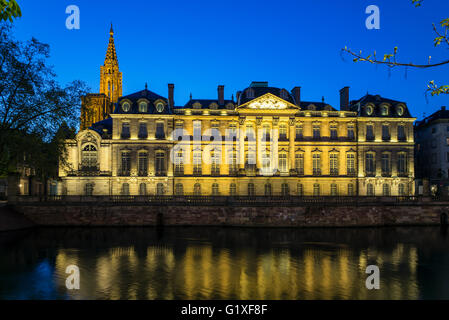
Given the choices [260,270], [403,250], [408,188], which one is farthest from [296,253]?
[408,188]

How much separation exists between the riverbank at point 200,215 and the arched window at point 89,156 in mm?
10597

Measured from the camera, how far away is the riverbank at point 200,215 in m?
39.2

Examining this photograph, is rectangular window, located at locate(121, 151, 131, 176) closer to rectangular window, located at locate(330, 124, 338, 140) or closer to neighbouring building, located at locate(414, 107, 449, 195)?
rectangular window, located at locate(330, 124, 338, 140)

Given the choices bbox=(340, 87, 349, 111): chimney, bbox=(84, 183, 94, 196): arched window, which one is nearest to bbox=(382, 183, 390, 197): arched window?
bbox=(340, 87, 349, 111): chimney

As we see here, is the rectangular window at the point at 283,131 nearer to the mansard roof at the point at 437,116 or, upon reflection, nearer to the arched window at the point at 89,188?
the mansard roof at the point at 437,116

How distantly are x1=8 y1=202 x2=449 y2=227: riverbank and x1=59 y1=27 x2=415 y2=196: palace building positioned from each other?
924cm

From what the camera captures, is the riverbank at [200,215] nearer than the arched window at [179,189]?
Yes

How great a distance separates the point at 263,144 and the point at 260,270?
3045 cm

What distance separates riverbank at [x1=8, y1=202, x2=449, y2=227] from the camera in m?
39.2

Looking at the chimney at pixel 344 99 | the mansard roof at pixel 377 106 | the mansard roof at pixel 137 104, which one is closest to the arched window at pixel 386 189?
the mansard roof at pixel 377 106

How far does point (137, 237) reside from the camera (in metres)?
33.6

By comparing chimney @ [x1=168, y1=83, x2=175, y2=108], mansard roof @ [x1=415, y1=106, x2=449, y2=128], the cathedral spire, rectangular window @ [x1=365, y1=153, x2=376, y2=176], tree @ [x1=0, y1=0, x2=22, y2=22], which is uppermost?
the cathedral spire

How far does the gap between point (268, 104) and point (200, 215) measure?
19.3m
